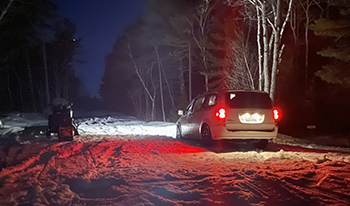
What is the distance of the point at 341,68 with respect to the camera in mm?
18094

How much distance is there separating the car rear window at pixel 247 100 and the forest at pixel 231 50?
17.7 feet

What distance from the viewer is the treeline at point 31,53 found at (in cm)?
2036

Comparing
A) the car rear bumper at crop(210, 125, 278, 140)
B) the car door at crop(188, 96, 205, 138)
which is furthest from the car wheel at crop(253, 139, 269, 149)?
the car door at crop(188, 96, 205, 138)

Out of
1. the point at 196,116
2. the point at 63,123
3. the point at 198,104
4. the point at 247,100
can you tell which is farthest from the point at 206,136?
the point at 63,123

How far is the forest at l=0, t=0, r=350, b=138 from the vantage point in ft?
55.1

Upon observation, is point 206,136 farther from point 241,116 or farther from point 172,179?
point 172,179

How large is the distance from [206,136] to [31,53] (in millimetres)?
36473

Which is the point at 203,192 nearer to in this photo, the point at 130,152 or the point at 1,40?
the point at 130,152

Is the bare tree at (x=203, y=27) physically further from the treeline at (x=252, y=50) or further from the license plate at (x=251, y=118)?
the license plate at (x=251, y=118)

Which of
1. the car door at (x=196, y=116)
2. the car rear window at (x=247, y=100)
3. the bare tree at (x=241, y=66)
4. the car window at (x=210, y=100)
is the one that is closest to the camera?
the car rear window at (x=247, y=100)

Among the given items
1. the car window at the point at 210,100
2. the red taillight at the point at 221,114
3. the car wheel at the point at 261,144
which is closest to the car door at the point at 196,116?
the car window at the point at 210,100

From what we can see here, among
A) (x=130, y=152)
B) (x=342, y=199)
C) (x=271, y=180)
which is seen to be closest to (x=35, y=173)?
(x=130, y=152)

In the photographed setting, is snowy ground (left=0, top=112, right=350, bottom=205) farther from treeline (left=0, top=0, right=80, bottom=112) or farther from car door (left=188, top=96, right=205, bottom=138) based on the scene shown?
treeline (left=0, top=0, right=80, bottom=112)

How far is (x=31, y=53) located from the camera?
39.2 metres
